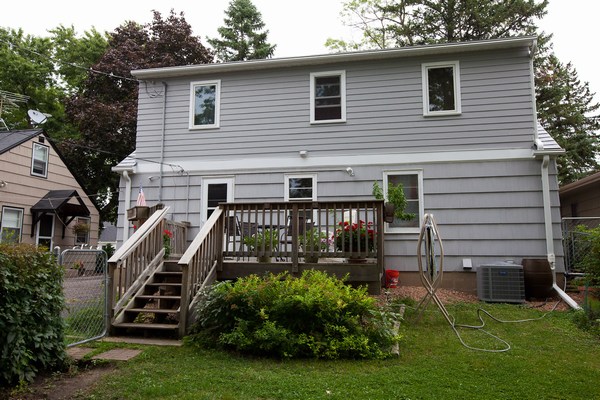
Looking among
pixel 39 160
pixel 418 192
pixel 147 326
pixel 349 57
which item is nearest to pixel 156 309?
pixel 147 326

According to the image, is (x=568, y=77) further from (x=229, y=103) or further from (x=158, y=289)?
(x=158, y=289)

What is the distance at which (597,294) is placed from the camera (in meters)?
6.49

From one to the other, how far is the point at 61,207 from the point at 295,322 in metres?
12.2

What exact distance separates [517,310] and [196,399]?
18.5ft

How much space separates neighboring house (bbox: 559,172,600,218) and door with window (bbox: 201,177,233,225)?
914cm

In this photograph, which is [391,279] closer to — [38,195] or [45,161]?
[38,195]

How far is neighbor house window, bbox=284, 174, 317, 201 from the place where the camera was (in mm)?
9688

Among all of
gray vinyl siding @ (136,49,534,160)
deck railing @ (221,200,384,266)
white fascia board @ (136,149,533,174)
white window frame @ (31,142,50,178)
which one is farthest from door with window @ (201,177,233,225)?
white window frame @ (31,142,50,178)

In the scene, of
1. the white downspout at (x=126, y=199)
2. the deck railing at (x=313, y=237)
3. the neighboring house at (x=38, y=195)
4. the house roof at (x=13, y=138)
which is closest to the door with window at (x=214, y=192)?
the white downspout at (x=126, y=199)

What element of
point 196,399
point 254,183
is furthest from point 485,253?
point 196,399

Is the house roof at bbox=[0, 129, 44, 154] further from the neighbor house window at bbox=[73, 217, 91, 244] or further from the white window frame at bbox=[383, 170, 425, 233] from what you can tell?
the white window frame at bbox=[383, 170, 425, 233]

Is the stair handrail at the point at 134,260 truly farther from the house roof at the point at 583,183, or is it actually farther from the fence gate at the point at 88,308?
the house roof at the point at 583,183

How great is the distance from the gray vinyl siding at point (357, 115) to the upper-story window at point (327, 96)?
0.12m

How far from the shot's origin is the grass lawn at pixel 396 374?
11.4 ft
